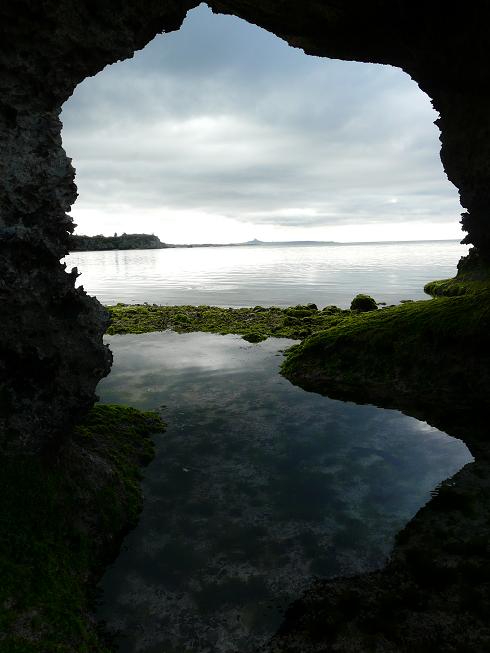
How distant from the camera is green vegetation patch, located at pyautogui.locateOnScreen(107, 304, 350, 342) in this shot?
29.2 m

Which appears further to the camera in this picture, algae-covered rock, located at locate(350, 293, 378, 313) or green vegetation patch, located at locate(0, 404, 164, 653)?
algae-covered rock, located at locate(350, 293, 378, 313)

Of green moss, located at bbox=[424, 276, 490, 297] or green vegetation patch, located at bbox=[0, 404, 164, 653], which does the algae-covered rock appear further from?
green vegetation patch, located at bbox=[0, 404, 164, 653]

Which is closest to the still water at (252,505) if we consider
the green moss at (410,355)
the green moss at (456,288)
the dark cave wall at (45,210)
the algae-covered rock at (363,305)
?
the green moss at (410,355)

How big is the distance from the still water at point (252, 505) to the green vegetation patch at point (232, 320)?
1166 centimetres

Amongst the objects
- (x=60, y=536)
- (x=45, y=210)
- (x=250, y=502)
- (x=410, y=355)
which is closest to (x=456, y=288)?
(x=410, y=355)

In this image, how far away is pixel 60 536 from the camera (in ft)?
25.3

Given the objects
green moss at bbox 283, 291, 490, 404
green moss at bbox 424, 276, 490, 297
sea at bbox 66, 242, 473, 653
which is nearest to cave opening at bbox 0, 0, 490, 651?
sea at bbox 66, 242, 473, 653

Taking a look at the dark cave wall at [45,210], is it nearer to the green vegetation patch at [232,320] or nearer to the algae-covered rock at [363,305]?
the green vegetation patch at [232,320]

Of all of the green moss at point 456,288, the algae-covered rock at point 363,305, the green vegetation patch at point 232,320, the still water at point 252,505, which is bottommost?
the still water at point 252,505

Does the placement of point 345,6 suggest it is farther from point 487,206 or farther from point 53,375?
point 53,375

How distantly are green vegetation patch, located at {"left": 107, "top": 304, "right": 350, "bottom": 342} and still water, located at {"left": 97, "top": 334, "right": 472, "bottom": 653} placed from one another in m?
11.7

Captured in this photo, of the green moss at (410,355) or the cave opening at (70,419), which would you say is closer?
the cave opening at (70,419)

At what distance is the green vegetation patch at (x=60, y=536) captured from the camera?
5945 millimetres

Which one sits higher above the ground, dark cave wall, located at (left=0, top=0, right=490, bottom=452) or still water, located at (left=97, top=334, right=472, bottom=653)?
dark cave wall, located at (left=0, top=0, right=490, bottom=452)
